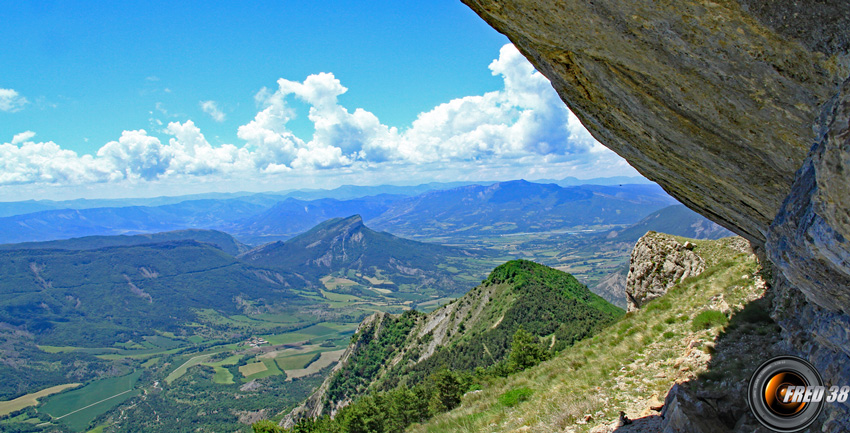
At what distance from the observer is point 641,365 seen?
48.9ft

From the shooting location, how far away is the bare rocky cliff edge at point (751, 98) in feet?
18.5

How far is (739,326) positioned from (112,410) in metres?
270

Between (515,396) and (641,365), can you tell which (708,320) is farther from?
(515,396)

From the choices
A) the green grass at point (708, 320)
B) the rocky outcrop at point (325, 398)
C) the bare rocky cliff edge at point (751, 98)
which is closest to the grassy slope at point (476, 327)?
the rocky outcrop at point (325, 398)

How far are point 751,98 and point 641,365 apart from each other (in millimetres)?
11700

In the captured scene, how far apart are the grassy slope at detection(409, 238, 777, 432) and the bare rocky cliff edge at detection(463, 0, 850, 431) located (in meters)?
3.44

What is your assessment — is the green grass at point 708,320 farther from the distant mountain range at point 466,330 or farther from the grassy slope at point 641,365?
the distant mountain range at point 466,330

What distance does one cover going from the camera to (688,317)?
56.6 feet

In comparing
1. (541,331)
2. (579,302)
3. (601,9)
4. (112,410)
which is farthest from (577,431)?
(112,410)

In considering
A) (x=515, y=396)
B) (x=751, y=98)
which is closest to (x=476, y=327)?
(x=515, y=396)

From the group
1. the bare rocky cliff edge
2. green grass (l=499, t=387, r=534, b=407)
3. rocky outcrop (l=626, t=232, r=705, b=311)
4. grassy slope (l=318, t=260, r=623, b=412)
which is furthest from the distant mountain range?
the bare rocky cliff edge

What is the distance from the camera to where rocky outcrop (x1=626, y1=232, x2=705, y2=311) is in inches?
1098

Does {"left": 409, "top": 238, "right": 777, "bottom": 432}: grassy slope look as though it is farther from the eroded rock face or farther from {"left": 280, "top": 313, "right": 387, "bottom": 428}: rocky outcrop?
{"left": 280, "top": 313, "right": 387, "bottom": 428}: rocky outcrop

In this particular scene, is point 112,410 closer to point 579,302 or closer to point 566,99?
point 579,302
